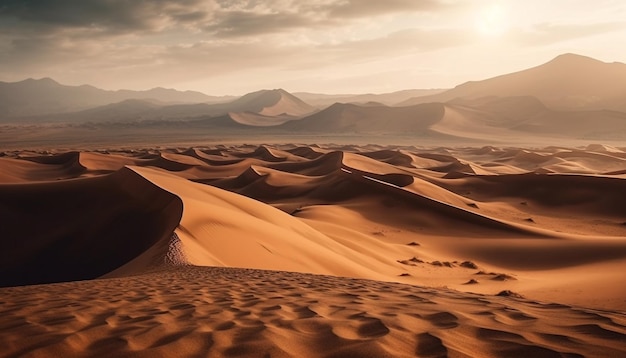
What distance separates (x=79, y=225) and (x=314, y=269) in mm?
6833

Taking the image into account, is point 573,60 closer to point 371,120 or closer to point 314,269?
point 371,120

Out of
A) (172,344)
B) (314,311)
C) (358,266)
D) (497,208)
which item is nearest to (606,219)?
(497,208)

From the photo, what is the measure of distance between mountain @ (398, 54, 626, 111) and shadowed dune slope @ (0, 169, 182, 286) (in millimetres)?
133281

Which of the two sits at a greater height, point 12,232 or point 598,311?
point 598,311

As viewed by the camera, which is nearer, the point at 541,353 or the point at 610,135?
the point at 541,353

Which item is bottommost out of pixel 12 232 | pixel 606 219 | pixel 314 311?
pixel 606 219

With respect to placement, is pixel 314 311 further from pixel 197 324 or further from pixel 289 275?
pixel 289 275

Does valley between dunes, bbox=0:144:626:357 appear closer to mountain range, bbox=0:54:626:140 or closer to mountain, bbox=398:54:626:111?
mountain range, bbox=0:54:626:140

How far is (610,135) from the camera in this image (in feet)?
302

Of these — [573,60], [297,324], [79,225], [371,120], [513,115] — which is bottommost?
[79,225]

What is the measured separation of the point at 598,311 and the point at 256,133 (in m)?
112

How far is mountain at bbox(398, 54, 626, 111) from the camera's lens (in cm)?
13012

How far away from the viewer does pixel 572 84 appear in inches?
6043

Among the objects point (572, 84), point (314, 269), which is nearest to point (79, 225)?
point (314, 269)
